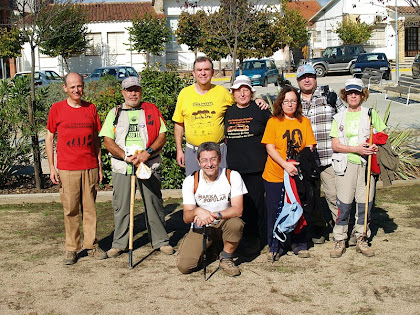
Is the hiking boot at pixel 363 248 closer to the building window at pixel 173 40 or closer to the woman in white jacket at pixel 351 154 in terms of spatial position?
the woman in white jacket at pixel 351 154

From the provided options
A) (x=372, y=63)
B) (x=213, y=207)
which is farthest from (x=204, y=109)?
(x=372, y=63)

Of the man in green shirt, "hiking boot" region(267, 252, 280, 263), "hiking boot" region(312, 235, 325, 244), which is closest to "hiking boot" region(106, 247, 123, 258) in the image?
the man in green shirt

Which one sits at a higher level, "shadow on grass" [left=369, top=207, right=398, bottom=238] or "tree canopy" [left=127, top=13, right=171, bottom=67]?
"tree canopy" [left=127, top=13, right=171, bottom=67]

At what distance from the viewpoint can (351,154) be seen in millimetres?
5676

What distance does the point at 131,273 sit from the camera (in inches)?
212

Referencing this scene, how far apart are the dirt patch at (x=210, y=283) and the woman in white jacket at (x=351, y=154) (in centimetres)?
23

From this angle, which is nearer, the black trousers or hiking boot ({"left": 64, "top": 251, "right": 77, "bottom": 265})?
hiking boot ({"left": 64, "top": 251, "right": 77, "bottom": 265})

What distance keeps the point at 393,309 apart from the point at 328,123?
2.14 meters

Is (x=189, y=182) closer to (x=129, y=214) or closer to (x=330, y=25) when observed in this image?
(x=129, y=214)

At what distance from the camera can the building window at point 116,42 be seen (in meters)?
42.4

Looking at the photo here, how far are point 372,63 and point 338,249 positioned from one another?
2738cm

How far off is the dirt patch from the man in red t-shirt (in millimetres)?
334

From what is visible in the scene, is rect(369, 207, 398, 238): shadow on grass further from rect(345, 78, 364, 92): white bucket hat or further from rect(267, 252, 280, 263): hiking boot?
rect(345, 78, 364, 92): white bucket hat

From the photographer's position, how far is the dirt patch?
180 inches
